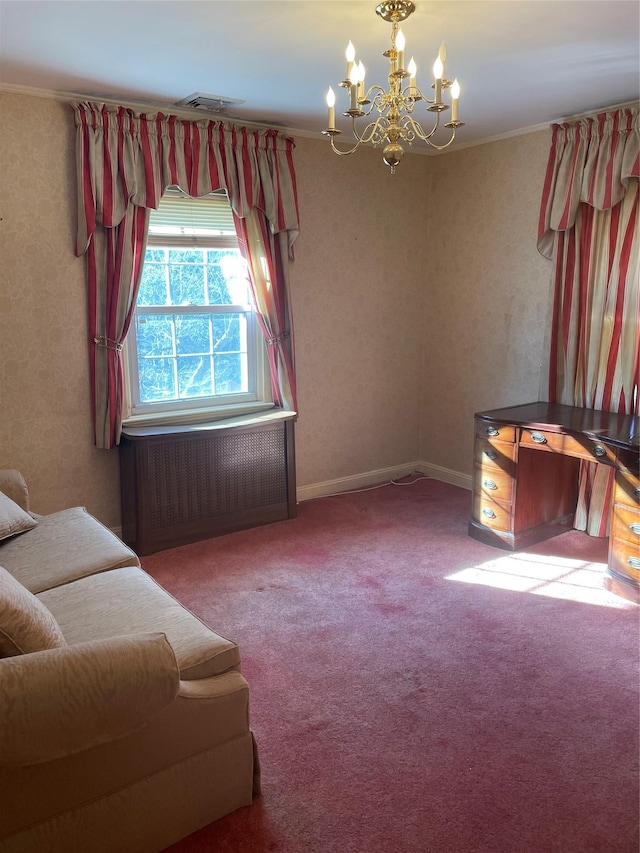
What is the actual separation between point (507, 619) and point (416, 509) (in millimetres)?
1506

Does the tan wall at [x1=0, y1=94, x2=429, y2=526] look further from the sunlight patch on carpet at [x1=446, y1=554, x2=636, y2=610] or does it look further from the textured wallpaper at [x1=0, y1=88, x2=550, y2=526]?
the sunlight patch on carpet at [x1=446, y1=554, x2=636, y2=610]

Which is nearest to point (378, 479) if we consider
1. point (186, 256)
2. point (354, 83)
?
point (186, 256)

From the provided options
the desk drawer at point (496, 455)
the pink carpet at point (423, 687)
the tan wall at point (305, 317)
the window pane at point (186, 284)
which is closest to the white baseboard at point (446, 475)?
the tan wall at point (305, 317)

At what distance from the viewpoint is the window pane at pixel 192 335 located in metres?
4.12

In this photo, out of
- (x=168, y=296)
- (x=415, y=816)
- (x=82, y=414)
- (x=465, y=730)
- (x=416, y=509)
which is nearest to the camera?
(x=415, y=816)

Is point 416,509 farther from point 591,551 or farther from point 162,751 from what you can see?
point 162,751

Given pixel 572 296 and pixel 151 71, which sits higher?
pixel 151 71

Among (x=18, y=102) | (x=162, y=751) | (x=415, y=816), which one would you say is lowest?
(x=415, y=816)

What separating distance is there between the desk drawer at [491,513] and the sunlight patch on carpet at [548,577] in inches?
7.1

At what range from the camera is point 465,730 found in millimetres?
2320

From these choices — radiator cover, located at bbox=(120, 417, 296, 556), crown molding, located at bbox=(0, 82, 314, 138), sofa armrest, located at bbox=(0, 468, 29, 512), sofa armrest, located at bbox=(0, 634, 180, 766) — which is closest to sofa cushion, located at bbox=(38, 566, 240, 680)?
sofa armrest, located at bbox=(0, 634, 180, 766)

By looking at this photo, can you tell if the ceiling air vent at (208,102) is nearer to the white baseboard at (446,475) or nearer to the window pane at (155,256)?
the window pane at (155,256)

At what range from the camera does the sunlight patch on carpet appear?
3268 mm

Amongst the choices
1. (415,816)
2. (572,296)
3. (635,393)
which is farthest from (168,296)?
(415,816)
